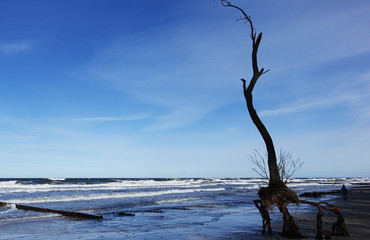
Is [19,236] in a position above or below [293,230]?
below

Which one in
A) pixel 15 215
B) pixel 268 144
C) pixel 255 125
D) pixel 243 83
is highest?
pixel 243 83

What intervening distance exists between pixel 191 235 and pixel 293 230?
3.67 metres

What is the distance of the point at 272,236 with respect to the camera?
9453 millimetres

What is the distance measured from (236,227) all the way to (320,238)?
4.63m

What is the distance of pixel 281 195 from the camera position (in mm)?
8281

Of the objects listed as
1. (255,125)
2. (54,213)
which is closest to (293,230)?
(255,125)

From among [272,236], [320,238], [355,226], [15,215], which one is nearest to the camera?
[320,238]

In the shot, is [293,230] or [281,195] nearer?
[281,195]

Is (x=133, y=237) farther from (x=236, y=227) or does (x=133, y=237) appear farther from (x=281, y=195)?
(x=281, y=195)

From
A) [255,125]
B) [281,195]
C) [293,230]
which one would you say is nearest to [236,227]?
[293,230]

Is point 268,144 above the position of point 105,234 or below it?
above

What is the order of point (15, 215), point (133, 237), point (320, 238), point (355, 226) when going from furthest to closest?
point (15, 215), point (355, 226), point (133, 237), point (320, 238)

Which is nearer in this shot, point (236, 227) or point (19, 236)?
point (19, 236)

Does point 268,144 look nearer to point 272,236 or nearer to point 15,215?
point 272,236
